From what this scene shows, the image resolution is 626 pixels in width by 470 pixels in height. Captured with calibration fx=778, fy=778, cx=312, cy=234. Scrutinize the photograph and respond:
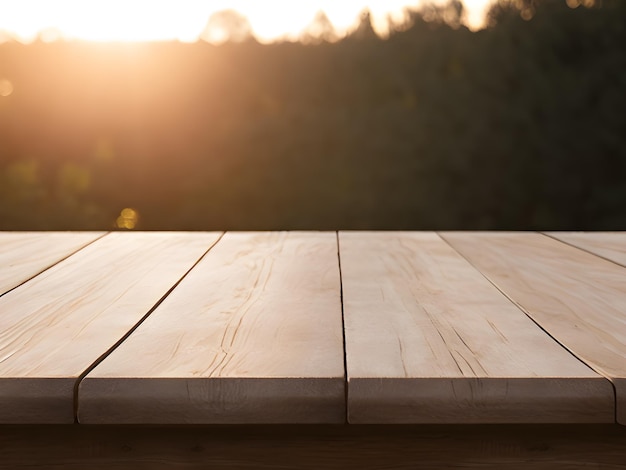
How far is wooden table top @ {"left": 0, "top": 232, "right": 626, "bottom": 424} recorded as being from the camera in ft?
2.36

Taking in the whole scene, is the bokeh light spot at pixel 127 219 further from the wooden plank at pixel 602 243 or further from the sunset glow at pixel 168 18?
the wooden plank at pixel 602 243

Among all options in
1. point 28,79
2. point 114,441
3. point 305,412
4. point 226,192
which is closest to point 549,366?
point 305,412

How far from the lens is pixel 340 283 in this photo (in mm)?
1181

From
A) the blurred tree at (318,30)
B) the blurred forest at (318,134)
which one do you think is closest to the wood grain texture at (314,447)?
the blurred forest at (318,134)

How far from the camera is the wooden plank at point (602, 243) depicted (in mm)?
1471

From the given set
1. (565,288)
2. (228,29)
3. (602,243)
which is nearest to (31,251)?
(565,288)

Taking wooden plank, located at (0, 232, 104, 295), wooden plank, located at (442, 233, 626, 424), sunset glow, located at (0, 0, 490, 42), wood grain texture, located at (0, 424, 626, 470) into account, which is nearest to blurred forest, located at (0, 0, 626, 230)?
sunset glow, located at (0, 0, 490, 42)

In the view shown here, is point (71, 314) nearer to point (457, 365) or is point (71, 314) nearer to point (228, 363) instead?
point (228, 363)

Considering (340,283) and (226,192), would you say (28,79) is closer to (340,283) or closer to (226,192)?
(226,192)

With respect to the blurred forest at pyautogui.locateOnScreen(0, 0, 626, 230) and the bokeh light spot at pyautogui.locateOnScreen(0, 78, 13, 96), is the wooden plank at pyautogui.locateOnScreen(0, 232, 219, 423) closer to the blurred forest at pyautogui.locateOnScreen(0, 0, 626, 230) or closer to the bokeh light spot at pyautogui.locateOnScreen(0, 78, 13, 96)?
the blurred forest at pyautogui.locateOnScreen(0, 0, 626, 230)

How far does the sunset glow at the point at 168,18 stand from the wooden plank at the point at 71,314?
17.3 ft

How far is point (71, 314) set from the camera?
3.23 feet

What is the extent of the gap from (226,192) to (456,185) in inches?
82.6

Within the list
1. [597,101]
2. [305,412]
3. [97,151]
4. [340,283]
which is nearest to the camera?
[305,412]
